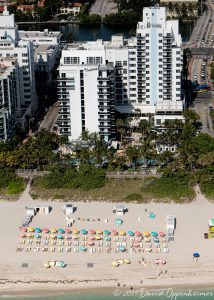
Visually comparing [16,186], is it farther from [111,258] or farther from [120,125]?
[111,258]

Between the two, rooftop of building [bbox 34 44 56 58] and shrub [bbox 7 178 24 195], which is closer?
shrub [bbox 7 178 24 195]

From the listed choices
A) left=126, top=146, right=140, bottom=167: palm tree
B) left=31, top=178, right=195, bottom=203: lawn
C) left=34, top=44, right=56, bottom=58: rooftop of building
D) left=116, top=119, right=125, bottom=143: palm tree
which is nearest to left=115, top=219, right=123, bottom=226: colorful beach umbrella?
left=31, top=178, right=195, bottom=203: lawn

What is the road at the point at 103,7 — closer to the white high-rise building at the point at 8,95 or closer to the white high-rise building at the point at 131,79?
the white high-rise building at the point at 131,79

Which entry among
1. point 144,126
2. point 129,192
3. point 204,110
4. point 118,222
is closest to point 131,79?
point 144,126

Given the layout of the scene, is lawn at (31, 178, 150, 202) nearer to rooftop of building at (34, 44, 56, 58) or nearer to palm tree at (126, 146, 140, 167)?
palm tree at (126, 146, 140, 167)

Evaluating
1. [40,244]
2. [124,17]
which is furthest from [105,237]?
[124,17]

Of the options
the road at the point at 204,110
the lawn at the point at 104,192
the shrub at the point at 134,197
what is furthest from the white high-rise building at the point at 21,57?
the shrub at the point at 134,197
